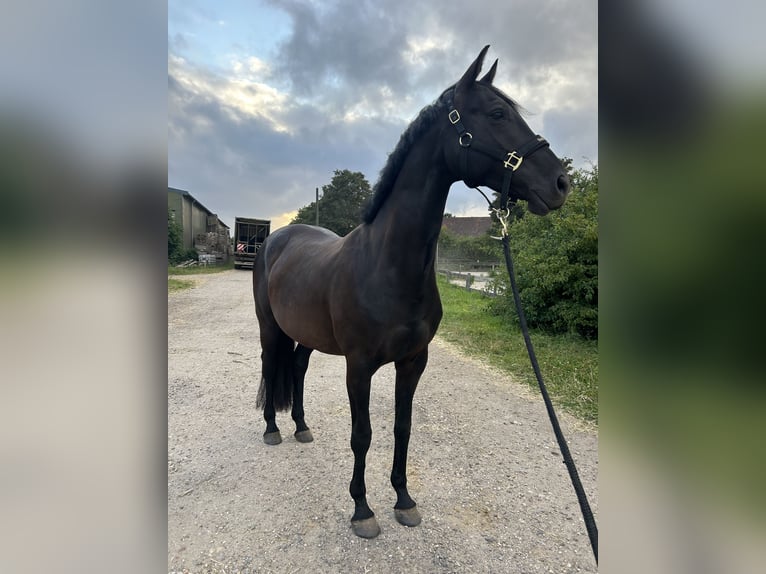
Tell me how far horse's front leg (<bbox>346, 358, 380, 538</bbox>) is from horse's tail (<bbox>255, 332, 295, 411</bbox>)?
131cm

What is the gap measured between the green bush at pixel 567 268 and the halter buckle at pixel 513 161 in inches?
192

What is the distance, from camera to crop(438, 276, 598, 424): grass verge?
408cm

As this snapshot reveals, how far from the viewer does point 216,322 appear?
808 cm

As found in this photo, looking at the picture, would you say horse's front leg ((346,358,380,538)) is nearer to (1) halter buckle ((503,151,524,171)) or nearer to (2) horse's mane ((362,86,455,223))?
(2) horse's mane ((362,86,455,223))

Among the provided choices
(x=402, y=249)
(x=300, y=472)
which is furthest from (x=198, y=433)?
(x=402, y=249)

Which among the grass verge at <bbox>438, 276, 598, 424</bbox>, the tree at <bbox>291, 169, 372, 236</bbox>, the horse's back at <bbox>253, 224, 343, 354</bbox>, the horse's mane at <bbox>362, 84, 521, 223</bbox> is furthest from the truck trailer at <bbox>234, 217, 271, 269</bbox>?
the horse's mane at <bbox>362, 84, 521, 223</bbox>

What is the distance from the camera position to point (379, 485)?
8.59ft

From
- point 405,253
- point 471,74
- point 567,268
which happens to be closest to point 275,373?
point 405,253

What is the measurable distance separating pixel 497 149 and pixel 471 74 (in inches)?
15.5
